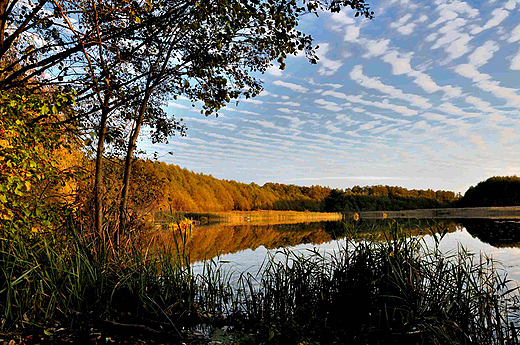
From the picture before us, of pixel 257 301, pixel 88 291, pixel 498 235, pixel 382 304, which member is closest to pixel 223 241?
pixel 257 301

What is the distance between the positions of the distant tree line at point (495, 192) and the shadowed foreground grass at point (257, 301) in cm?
7620

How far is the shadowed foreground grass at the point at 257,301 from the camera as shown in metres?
3.22

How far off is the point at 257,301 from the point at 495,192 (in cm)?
7820

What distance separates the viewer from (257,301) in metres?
4.34

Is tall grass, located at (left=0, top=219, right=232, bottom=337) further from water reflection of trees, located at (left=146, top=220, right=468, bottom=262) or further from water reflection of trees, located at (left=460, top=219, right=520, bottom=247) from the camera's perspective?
water reflection of trees, located at (left=460, top=219, right=520, bottom=247)

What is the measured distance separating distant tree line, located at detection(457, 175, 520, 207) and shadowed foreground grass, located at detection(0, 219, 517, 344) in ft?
250

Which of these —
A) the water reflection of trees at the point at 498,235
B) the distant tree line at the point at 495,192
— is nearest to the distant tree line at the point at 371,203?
the distant tree line at the point at 495,192

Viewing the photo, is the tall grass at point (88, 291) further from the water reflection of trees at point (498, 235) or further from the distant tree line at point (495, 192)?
the distant tree line at point (495, 192)

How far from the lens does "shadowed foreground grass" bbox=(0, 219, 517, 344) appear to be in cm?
322

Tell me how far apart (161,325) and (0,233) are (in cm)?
214

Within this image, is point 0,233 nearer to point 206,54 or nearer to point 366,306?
point 206,54

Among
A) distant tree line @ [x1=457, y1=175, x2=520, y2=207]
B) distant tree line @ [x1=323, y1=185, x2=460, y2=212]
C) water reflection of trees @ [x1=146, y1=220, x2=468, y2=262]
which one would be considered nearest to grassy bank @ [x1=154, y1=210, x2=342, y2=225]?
water reflection of trees @ [x1=146, y1=220, x2=468, y2=262]

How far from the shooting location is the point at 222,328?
12.1 ft

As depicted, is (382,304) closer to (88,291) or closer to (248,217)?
(88,291)
